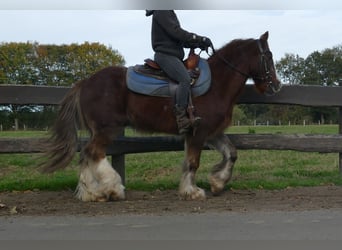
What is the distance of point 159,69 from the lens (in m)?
6.71

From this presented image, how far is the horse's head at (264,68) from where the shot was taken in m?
7.04

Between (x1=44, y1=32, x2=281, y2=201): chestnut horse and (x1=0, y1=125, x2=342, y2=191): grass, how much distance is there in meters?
0.54

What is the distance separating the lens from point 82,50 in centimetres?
5109

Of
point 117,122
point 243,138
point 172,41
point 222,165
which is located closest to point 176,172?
point 243,138

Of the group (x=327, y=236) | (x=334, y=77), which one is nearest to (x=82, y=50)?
(x=334, y=77)

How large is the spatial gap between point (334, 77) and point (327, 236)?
5146cm

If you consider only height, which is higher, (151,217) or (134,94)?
(134,94)

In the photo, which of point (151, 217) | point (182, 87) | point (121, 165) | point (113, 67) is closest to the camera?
point (151, 217)

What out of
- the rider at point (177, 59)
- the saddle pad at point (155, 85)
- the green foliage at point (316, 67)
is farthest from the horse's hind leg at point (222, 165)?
the green foliage at point (316, 67)

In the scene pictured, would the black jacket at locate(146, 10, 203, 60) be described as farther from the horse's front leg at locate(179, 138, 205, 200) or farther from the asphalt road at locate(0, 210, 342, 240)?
the asphalt road at locate(0, 210, 342, 240)

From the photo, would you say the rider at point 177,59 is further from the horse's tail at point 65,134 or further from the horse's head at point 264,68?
the horse's tail at point 65,134

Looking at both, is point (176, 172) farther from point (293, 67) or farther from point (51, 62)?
point (293, 67)

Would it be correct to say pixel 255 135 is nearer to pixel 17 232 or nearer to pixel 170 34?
pixel 170 34

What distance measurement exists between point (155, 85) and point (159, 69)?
250 mm
